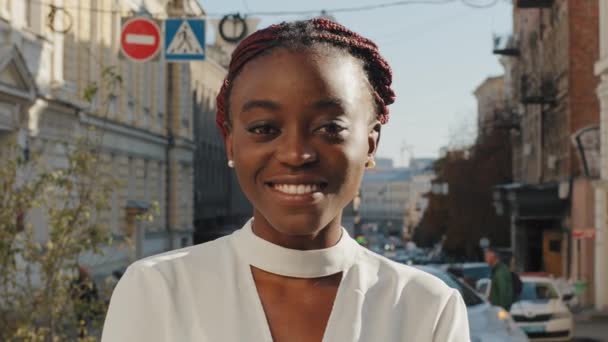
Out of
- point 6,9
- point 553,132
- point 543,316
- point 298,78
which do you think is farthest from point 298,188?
point 553,132

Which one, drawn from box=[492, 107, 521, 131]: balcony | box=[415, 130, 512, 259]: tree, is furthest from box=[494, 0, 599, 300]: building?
box=[415, 130, 512, 259]: tree

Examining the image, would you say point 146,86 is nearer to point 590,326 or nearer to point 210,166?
point 210,166

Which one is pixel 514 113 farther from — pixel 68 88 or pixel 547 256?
pixel 68 88

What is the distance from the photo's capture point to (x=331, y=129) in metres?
2.12

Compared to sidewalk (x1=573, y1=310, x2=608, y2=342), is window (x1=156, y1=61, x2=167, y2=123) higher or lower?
higher

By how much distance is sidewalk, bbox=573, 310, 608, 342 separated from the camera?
66.1 ft

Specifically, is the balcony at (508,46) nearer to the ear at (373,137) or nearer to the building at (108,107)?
the building at (108,107)

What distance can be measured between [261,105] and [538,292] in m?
15.6

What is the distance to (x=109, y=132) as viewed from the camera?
2942cm

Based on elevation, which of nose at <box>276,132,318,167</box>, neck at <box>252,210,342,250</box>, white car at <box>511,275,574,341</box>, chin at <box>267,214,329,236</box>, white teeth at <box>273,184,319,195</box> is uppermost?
nose at <box>276,132,318,167</box>

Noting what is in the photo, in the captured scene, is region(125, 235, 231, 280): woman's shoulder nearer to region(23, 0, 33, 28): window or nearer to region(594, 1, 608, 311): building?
region(23, 0, 33, 28): window

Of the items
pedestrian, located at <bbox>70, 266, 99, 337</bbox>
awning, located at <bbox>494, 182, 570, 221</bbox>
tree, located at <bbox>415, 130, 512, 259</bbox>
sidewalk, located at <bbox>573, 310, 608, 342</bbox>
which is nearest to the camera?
pedestrian, located at <bbox>70, 266, 99, 337</bbox>

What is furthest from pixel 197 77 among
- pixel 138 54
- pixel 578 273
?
pixel 138 54

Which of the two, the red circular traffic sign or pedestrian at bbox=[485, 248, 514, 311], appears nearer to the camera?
pedestrian at bbox=[485, 248, 514, 311]
